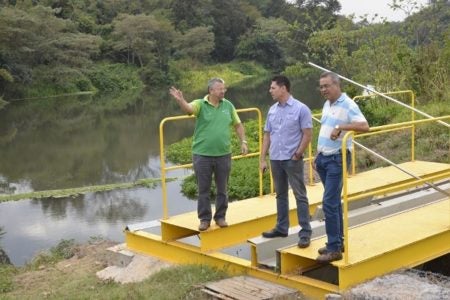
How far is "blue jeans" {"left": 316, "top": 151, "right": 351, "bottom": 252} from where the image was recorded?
6047 mm

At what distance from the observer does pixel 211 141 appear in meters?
7.02

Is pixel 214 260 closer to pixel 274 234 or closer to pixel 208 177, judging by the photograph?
pixel 274 234

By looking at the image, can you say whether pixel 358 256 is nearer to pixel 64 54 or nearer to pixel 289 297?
pixel 289 297

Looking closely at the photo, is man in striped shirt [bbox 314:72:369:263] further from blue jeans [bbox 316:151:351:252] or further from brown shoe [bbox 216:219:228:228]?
brown shoe [bbox 216:219:228:228]

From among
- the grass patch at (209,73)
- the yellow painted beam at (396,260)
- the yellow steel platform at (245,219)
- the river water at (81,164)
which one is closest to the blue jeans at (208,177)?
the yellow steel platform at (245,219)

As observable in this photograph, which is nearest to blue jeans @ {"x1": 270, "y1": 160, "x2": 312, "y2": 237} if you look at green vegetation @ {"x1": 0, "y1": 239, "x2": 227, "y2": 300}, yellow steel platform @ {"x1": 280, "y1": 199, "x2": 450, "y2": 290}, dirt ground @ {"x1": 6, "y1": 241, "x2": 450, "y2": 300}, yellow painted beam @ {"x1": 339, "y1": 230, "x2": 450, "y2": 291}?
yellow steel platform @ {"x1": 280, "y1": 199, "x2": 450, "y2": 290}

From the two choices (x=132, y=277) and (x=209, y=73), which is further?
(x=209, y=73)

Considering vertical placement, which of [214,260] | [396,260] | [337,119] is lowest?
[214,260]

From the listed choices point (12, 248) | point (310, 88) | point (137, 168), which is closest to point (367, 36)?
point (137, 168)

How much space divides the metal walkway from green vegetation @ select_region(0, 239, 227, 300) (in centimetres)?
39

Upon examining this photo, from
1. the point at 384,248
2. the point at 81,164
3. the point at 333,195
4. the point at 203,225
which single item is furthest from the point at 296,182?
the point at 81,164

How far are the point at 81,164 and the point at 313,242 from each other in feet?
50.6

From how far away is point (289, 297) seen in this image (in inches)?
236

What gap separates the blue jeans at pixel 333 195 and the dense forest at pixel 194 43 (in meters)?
12.0
